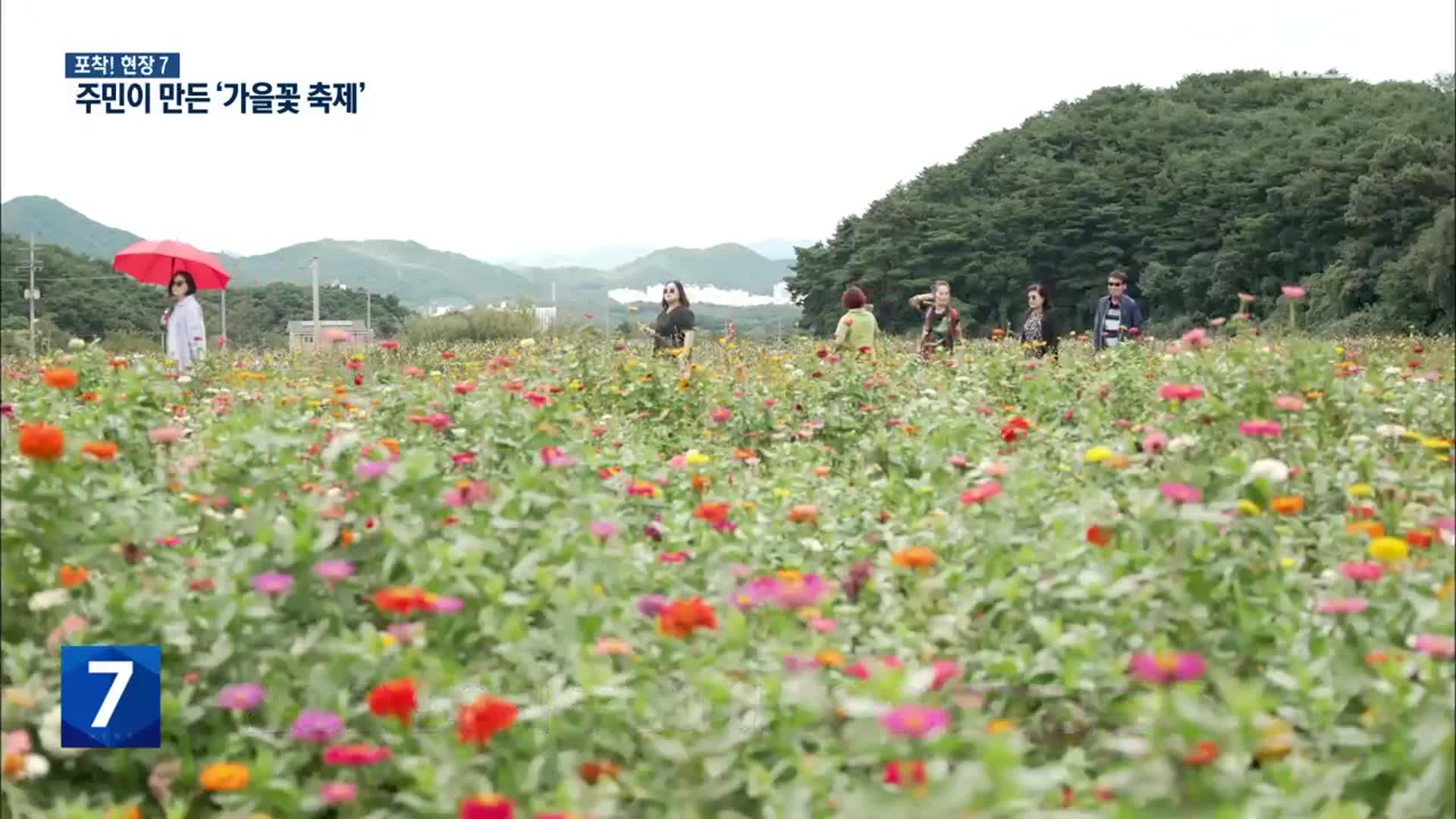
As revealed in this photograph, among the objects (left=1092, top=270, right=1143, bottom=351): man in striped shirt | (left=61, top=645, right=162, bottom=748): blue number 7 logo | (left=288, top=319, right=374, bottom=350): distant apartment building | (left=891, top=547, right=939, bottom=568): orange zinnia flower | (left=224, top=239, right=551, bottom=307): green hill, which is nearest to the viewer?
(left=61, top=645, right=162, bottom=748): blue number 7 logo

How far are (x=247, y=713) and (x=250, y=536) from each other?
534mm

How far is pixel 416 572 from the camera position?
2639 mm

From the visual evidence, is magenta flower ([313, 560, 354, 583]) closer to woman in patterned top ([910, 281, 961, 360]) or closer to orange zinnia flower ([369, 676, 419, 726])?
orange zinnia flower ([369, 676, 419, 726])

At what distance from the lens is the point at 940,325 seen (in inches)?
353

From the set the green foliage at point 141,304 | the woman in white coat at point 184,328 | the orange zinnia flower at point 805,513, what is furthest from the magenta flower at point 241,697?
the green foliage at point 141,304

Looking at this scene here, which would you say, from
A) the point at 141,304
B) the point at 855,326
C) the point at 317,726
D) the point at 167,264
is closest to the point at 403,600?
the point at 317,726

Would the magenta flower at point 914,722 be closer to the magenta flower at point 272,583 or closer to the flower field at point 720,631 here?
the flower field at point 720,631

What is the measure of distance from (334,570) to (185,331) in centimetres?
583

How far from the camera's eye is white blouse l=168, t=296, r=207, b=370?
303 inches

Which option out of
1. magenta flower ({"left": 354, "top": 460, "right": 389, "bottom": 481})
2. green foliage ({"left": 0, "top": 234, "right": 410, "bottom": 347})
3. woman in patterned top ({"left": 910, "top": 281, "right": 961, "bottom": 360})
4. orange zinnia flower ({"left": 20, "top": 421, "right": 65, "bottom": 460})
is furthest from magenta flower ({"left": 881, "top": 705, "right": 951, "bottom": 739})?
green foliage ({"left": 0, "top": 234, "right": 410, "bottom": 347})

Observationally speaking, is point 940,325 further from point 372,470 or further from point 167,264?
point 372,470

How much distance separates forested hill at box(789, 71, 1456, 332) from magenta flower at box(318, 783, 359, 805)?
3116cm

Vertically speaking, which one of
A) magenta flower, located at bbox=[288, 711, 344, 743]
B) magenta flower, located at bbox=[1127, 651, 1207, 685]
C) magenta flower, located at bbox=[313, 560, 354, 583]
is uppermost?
magenta flower, located at bbox=[1127, 651, 1207, 685]

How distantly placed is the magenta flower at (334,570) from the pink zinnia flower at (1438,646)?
180cm
